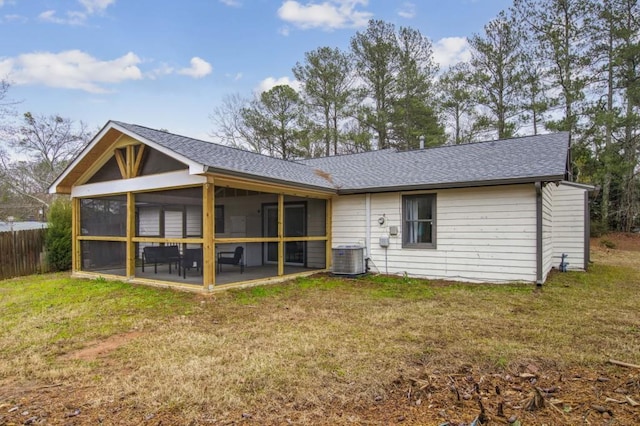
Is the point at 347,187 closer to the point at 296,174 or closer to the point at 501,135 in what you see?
the point at 296,174

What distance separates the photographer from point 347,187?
9.69 meters

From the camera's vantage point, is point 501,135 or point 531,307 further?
point 501,135

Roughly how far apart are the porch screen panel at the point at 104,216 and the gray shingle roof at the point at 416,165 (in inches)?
79.7

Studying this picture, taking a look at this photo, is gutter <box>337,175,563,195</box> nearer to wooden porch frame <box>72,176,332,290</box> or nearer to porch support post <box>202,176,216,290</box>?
wooden porch frame <box>72,176,332,290</box>

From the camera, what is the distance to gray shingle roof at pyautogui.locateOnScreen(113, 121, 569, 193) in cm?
756

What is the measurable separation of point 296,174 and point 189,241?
126 inches

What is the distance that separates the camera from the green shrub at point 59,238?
36.6 ft

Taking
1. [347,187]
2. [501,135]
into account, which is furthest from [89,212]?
[501,135]

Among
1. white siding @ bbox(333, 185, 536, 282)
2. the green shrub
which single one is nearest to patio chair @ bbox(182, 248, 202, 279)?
white siding @ bbox(333, 185, 536, 282)

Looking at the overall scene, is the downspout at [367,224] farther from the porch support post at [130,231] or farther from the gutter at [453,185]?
the porch support post at [130,231]

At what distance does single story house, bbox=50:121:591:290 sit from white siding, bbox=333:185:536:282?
2cm

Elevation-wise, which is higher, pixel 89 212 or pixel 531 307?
pixel 89 212

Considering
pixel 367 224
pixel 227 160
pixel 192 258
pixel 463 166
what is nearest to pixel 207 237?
pixel 192 258

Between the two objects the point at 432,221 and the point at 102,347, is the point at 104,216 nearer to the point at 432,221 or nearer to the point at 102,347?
the point at 102,347
